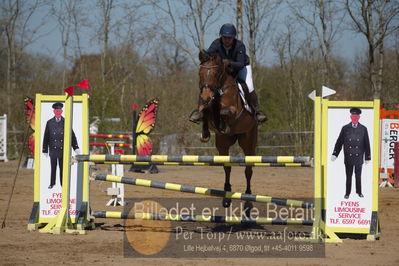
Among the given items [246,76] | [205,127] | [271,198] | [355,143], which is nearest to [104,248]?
[271,198]

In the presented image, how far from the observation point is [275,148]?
21109mm

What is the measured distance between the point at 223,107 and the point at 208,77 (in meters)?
0.47

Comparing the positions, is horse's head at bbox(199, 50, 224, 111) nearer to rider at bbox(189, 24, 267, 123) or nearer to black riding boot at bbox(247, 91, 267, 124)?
rider at bbox(189, 24, 267, 123)

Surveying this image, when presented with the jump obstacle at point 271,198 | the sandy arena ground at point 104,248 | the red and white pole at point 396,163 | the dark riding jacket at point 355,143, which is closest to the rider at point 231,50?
the jump obstacle at point 271,198

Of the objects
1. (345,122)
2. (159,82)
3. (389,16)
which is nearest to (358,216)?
(345,122)

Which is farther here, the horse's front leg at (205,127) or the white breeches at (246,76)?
the white breeches at (246,76)

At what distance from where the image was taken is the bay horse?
677cm

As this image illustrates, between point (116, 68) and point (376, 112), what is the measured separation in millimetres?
20800

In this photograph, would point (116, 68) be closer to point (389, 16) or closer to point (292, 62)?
point (292, 62)

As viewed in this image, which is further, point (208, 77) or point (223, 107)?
point (223, 107)

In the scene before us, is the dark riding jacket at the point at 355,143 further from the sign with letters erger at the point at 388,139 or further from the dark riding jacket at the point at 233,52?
the sign with letters erger at the point at 388,139

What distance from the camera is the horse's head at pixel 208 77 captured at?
6738mm

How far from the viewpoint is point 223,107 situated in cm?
705

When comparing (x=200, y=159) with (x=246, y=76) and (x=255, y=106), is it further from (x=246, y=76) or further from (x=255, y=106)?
(x=246, y=76)
